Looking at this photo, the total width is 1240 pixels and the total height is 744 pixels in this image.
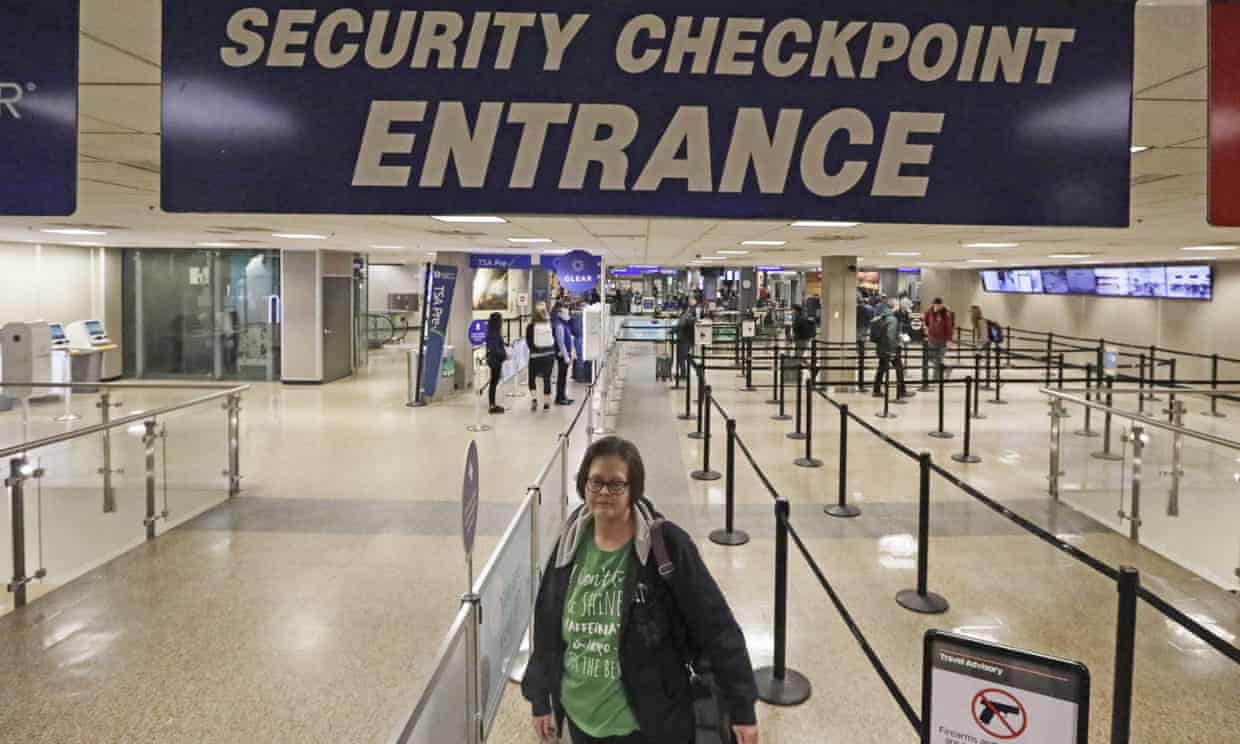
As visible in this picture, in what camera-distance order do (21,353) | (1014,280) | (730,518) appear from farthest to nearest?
(1014,280) < (21,353) < (730,518)

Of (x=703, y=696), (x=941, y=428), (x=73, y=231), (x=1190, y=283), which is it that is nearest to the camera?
(x=703, y=696)

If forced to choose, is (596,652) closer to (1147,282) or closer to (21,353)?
(21,353)

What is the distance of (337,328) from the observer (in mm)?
15625

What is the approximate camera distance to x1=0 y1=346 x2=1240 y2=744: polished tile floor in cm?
362

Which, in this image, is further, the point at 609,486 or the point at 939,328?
the point at 939,328

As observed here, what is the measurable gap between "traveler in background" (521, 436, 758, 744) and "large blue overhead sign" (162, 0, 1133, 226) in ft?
3.24

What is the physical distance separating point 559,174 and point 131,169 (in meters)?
4.36

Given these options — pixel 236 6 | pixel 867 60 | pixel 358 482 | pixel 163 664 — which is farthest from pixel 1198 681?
pixel 358 482

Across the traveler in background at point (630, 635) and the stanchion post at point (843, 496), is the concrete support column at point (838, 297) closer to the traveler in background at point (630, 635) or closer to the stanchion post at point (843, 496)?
the stanchion post at point (843, 496)

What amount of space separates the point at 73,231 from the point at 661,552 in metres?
11.3

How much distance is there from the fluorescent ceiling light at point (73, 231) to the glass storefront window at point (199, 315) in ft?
12.9

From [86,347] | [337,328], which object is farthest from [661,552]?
[337,328]

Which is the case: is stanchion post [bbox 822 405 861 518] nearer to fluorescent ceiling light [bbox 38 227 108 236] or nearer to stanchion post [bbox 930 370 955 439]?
stanchion post [bbox 930 370 955 439]

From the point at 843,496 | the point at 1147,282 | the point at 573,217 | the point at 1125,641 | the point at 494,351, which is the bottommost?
the point at 843,496
